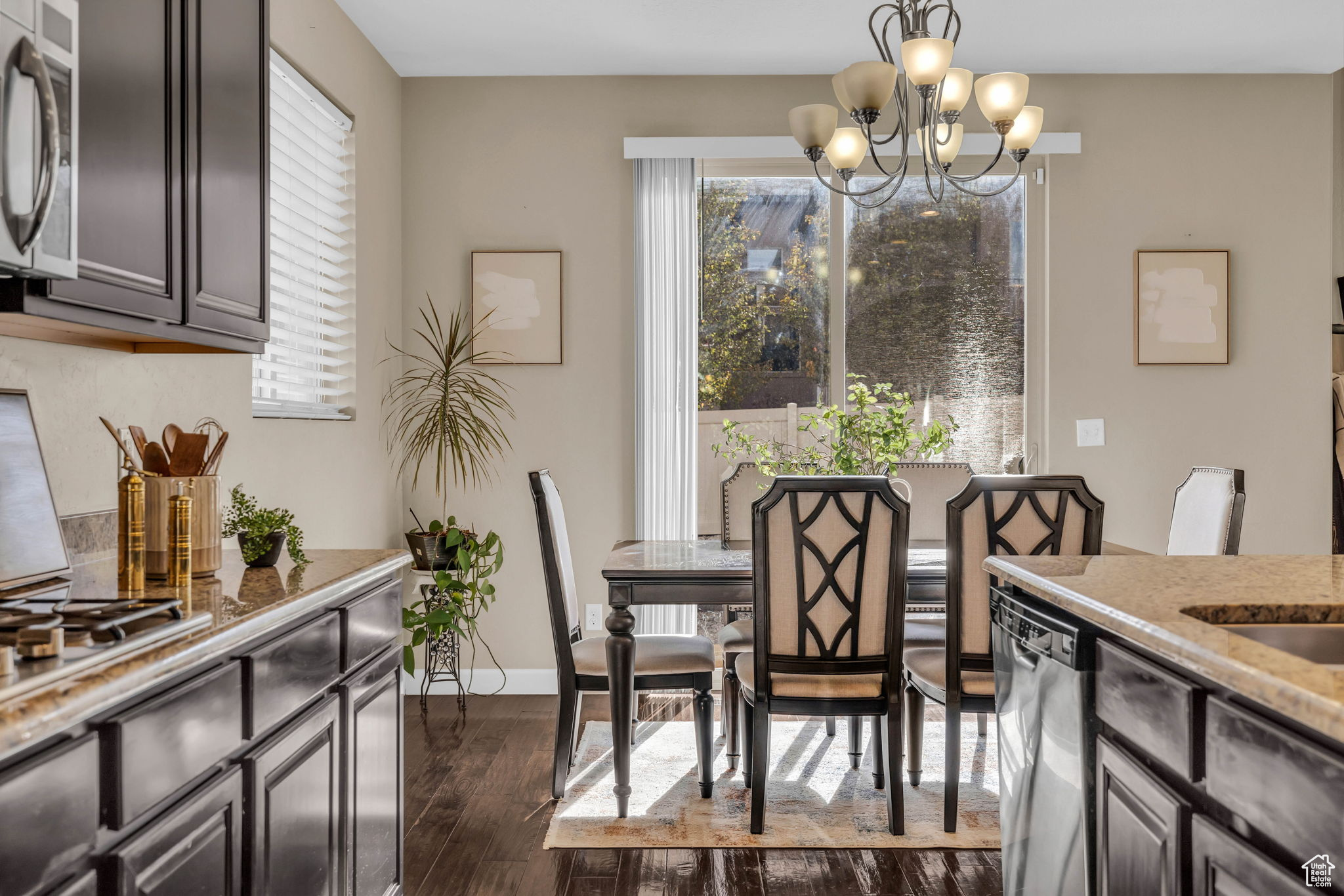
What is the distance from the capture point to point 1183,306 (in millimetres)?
4020

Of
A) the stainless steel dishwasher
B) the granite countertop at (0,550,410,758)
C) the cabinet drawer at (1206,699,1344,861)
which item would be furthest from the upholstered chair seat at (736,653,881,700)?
the cabinet drawer at (1206,699,1344,861)

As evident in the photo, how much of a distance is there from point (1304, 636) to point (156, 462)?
2.01 m

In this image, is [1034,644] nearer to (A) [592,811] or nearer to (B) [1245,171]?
(A) [592,811]

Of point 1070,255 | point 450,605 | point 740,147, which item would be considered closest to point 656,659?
point 450,605

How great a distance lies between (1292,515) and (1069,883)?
3374 millimetres

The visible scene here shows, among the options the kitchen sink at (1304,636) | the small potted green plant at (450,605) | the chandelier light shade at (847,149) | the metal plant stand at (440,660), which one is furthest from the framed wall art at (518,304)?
the kitchen sink at (1304,636)

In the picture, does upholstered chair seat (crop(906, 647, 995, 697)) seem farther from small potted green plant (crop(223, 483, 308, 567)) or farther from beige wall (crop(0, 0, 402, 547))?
beige wall (crop(0, 0, 402, 547))

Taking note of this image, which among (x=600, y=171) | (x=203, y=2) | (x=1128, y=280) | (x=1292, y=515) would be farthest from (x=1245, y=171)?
(x=203, y=2)

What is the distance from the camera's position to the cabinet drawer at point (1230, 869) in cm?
91

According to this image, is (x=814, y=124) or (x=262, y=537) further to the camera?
(x=814, y=124)

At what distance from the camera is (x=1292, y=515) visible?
13.1ft

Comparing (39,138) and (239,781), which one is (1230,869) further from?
(39,138)

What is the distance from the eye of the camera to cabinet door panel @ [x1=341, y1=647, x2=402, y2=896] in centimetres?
179

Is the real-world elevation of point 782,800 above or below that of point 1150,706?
below
